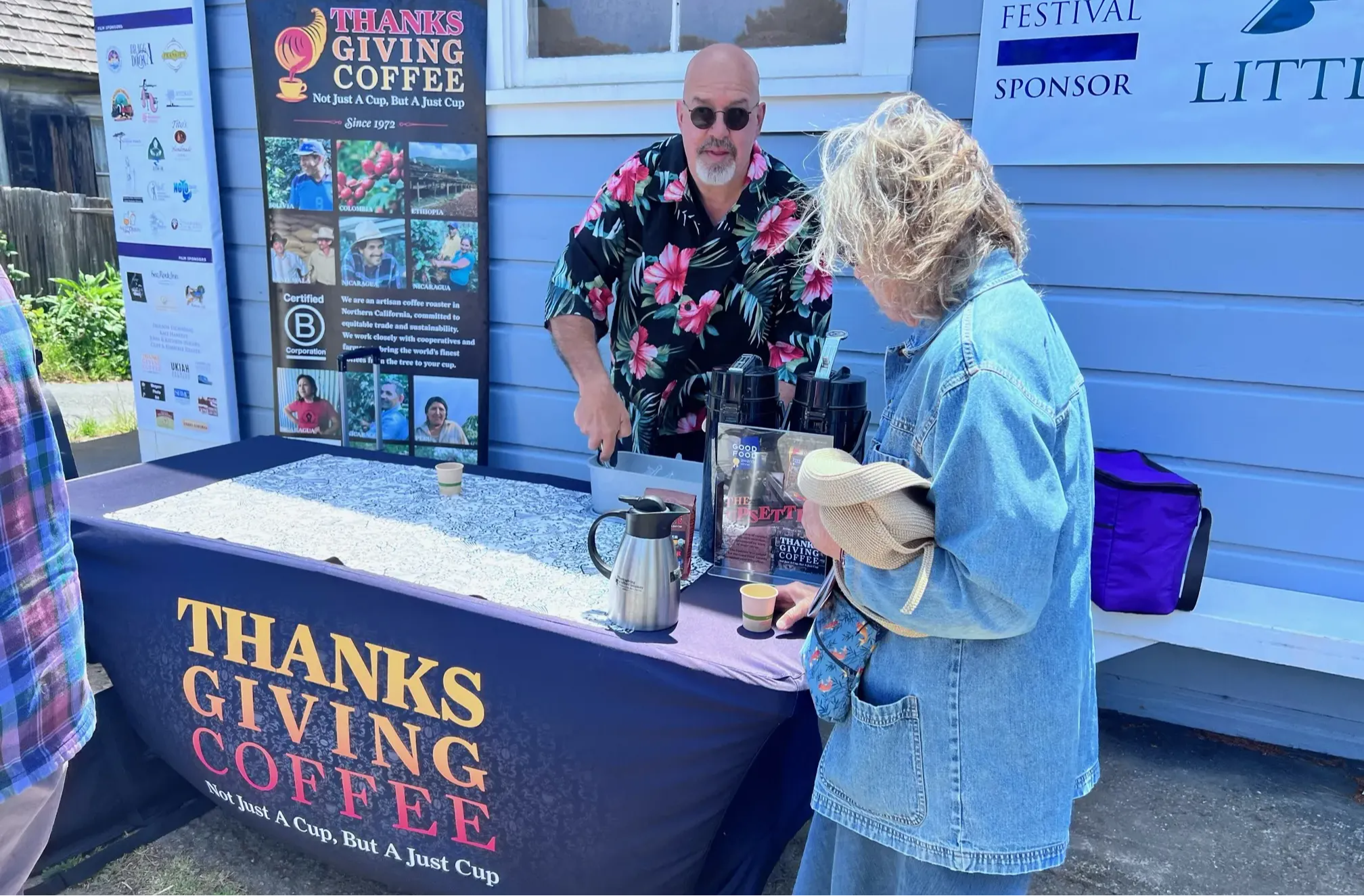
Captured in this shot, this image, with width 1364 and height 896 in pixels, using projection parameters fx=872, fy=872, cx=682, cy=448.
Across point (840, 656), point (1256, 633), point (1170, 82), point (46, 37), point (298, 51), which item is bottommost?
point (1256, 633)

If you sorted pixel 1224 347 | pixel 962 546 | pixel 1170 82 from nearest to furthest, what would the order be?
pixel 962 546 → pixel 1170 82 → pixel 1224 347

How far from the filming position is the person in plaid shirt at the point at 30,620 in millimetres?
1160

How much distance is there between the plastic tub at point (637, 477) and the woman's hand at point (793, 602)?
0.35 meters

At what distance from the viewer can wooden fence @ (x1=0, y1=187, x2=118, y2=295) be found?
322 inches

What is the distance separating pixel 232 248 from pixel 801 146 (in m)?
2.55

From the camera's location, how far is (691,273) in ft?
7.43

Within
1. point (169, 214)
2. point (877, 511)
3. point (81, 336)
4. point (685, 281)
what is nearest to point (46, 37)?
point (81, 336)

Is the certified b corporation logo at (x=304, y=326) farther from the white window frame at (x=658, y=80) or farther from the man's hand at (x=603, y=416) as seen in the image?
the man's hand at (x=603, y=416)

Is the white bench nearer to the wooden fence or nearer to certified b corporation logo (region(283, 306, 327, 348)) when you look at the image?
certified b corporation logo (region(283, 306, 327, 348))

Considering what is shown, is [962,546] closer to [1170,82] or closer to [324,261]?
[1170,82]

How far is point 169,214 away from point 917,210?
3815 millimetres

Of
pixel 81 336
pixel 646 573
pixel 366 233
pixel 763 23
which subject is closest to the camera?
pixel 646 573

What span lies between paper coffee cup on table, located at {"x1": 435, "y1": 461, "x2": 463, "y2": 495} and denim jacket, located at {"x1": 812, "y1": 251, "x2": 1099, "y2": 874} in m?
1.35

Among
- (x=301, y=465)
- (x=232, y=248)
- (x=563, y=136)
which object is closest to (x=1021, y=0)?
(x=563, y=136)
